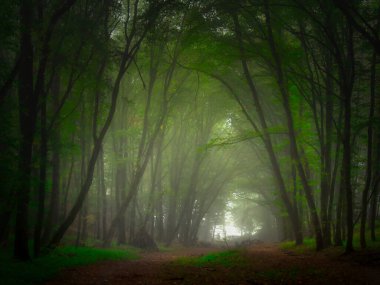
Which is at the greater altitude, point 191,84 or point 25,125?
point 191,84

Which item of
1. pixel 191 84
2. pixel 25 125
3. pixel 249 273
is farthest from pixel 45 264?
pixel 191 84

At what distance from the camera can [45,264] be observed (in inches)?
402

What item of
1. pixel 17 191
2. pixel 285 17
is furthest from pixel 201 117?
pixel 17 191

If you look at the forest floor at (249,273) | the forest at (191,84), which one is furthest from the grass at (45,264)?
the forest at (191,84)

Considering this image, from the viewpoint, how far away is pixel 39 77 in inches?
432

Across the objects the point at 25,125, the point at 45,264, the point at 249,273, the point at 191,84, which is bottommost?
the point at 249,273

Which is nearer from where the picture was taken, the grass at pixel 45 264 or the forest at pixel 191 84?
the grass at pixel 45 264

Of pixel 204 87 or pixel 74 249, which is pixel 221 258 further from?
pixel 204 87

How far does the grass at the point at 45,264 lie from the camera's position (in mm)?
8328

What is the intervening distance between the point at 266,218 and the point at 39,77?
149 feet

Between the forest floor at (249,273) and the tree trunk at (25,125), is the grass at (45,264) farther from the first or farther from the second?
the tree trunk at (25,125)

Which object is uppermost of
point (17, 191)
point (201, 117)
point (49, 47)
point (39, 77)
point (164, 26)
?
point (164, 26)

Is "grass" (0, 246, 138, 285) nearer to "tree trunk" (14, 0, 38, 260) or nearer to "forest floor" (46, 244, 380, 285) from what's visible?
"forest floor" (46, 244, 380, 285)

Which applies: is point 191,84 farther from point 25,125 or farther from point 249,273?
point 249,273
